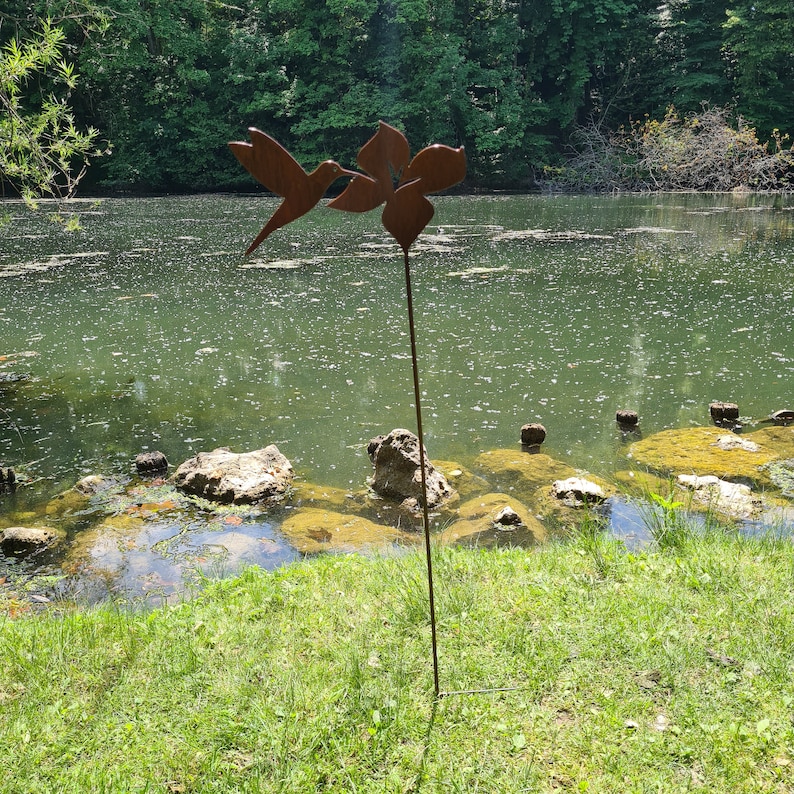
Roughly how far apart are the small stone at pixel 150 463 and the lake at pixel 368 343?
6.0 inches

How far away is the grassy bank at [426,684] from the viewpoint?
228 cm

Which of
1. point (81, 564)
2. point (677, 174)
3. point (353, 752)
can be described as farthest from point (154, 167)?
point (353, 752)

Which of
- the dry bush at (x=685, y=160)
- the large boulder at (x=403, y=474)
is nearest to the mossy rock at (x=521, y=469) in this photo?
the large boulder at (x=403, y=474)

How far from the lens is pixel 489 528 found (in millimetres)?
4547

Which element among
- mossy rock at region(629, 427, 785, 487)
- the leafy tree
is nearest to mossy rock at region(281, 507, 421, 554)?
mossy rock at region(629, 427, 785, 487)

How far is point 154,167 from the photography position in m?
29.6

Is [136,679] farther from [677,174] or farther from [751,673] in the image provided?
[677,174]

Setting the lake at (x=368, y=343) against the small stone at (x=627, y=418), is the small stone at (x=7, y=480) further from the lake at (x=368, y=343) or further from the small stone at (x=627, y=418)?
the small stone at (x=627, y=418)

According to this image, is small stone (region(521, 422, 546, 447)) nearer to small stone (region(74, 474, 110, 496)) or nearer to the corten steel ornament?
small stone (region(74, 474, 110, 496))

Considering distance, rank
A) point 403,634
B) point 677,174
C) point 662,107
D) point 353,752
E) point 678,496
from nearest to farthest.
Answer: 1. point 353,752
2. point 403,634
3. point 678,496
4. point 677,174
5. point 662,107

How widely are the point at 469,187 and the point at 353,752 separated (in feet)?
96.4

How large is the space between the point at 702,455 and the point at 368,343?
4477mm

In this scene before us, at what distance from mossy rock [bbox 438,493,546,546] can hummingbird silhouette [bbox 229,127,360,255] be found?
2636 mm

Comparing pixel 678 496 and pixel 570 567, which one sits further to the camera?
pixel 678 496
